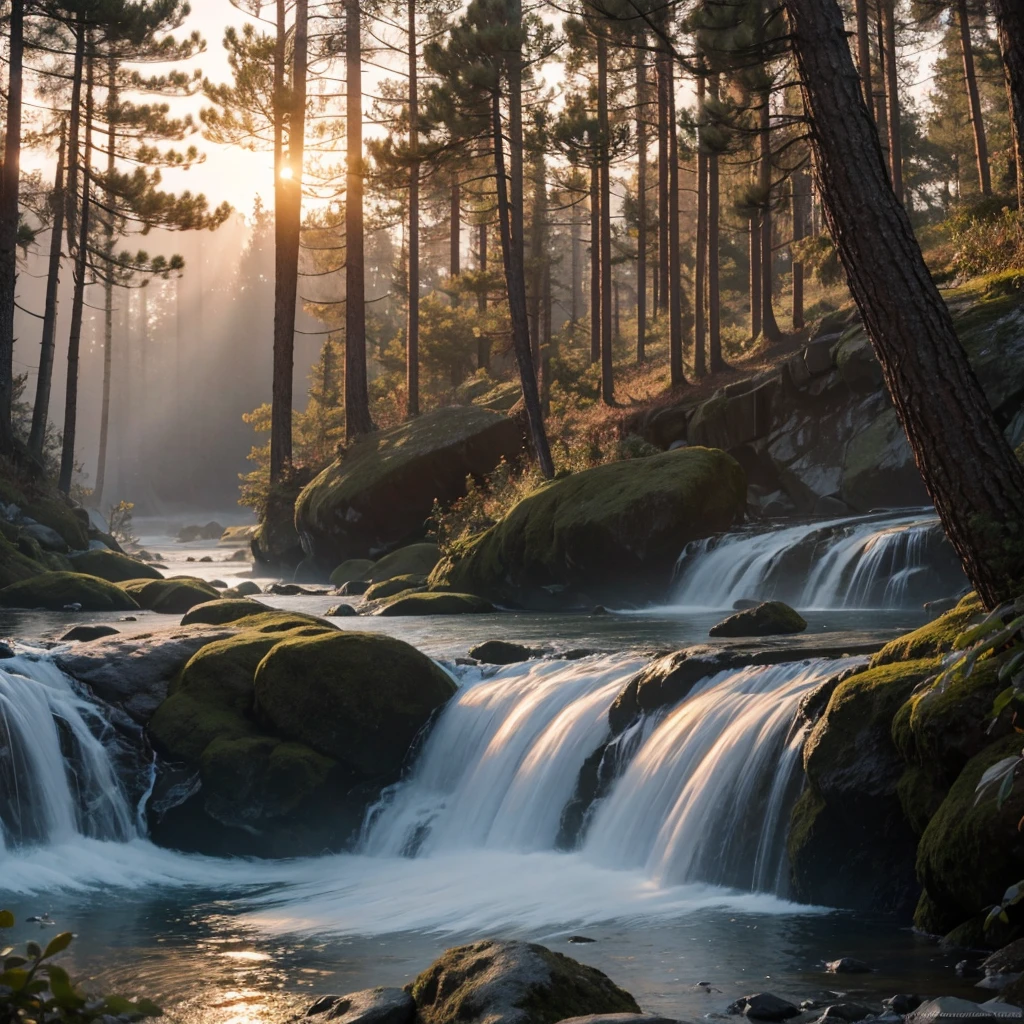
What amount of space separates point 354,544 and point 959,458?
862 inches

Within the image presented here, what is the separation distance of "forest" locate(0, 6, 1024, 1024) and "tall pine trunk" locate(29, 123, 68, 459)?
0.16 m

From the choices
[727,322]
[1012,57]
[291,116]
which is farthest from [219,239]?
[1012,57]

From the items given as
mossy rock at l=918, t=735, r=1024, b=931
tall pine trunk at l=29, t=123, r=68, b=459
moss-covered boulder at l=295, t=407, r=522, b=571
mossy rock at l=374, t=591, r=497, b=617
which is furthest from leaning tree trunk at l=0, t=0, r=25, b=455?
mossy rock at l=918, t=735, r=1024, b=931

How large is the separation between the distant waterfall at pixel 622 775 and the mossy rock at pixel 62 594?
9818mm

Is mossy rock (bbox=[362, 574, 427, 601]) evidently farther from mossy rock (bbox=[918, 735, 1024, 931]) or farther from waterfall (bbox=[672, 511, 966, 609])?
mossy rock (bbox=[918, 735, 1024, 931])

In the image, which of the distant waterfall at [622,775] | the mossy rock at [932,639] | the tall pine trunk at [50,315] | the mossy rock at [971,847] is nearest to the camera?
the mossy rock at [971,847]

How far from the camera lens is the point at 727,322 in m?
49.6

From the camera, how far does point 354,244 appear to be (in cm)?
3139

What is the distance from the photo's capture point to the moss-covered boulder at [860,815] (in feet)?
24.1

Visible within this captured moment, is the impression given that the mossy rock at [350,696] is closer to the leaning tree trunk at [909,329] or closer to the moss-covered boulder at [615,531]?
the leaning tree trunk at [909,329]

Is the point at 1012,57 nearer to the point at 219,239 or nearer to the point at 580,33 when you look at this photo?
the point at 580,33

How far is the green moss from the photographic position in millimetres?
25047

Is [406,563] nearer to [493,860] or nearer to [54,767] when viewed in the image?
[54,767]

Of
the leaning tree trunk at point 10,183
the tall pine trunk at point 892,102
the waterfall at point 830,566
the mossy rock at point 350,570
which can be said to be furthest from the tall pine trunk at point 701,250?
the leaning tree trunk at point 10,183
